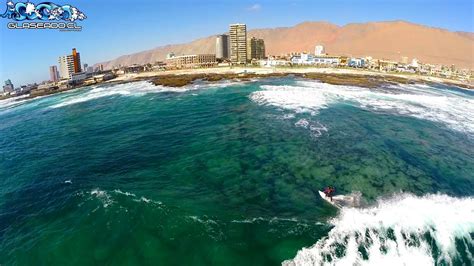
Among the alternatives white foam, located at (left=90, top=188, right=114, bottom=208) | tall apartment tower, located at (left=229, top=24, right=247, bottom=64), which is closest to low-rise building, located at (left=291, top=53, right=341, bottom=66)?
tall apartment tower, located at (left=229, top=24, right=247, bottom=64)

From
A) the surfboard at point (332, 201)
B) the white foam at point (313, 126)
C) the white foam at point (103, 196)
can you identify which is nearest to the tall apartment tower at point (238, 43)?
the white foam at point (313, 126)

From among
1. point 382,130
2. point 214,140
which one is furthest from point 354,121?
point 214,140

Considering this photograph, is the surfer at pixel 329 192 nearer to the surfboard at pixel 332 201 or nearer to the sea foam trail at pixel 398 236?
the surfboard at pixel 332 201

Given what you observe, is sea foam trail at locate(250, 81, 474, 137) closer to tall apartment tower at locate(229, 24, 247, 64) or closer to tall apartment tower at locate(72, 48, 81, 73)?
tall apartment tower at locate(229, 24, 247, 64)

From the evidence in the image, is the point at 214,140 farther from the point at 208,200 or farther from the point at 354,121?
the point at 354,121

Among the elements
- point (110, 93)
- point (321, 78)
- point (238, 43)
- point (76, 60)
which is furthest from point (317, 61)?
point (76, 60)

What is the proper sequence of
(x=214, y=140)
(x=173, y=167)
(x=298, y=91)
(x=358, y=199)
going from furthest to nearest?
1. (x=298, y=91)
2. (x=214, y=140)
3. (x=173, y=167)
4. (x=358, y=199)

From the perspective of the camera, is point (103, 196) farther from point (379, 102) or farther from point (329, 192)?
point (379, 102)
